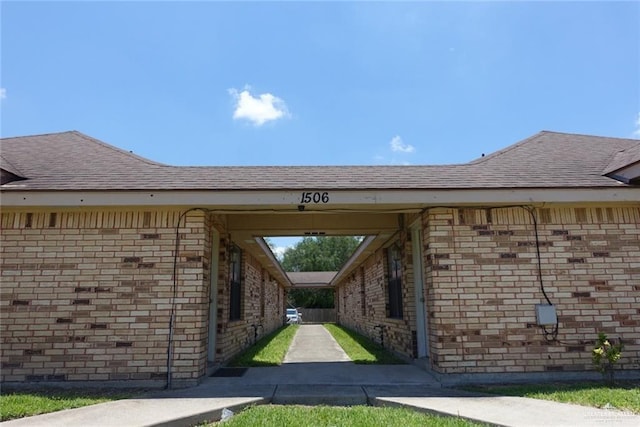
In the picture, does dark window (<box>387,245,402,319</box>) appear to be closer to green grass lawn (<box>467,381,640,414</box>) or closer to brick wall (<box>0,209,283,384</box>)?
green grass lawn (<box>467,381,640,414</box>)

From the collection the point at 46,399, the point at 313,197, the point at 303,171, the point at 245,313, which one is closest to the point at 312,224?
the point at 303,171

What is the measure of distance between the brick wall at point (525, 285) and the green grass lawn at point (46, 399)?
4.47 metres

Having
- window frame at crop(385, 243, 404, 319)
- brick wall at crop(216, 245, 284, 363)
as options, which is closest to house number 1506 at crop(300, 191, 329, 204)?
brick wall at crop(216, 245, 284, 363)

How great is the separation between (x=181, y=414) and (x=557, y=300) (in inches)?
208

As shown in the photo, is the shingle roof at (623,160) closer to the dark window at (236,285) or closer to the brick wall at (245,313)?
the brick wall at (245,313)

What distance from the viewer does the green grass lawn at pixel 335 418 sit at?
4012mm

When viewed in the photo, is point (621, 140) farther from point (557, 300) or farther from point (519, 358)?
point (519, 358)

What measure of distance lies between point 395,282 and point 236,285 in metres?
3.90

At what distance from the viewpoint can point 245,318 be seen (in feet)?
36.6

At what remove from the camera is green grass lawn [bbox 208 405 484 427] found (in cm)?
401

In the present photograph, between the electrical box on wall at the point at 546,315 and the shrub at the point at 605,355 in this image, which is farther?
the electrical box on wall at the point at 546,315

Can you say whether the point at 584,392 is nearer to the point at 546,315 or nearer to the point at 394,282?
the point at 546,315

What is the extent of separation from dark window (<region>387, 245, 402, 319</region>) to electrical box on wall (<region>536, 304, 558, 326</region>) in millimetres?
3221

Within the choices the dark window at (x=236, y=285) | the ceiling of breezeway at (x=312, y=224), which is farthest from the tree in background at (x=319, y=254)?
the ceiling of breezeway at (x=312, y=224)
